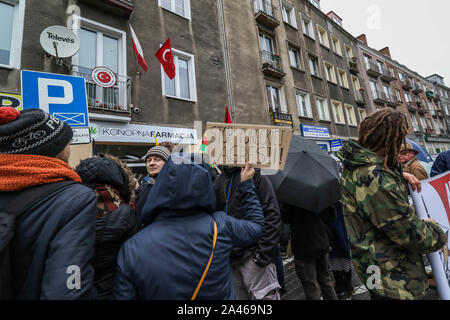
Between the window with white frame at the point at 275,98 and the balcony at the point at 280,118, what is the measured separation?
0.21 m

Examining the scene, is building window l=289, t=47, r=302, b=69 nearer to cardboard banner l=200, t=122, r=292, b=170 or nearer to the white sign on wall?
the white sign on wall

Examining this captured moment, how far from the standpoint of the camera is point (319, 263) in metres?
2.69

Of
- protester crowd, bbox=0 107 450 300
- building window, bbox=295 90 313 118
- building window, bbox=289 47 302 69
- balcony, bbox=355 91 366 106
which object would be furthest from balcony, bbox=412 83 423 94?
protester crowd, bbox=0 107 450 300

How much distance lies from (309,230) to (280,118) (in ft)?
32.2

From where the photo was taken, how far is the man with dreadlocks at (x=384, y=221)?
1.41 meters

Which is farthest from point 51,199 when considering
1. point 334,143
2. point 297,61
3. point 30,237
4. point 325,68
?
point 325,68

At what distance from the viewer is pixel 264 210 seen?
2197mm

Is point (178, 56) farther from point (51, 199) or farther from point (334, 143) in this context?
point (334, 143)

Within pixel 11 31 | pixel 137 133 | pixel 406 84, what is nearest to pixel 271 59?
pixel 137 133

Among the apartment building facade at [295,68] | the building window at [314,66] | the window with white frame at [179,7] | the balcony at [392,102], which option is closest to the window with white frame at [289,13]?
the apartment building facade at [295,68]

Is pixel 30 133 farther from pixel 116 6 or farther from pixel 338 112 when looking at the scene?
pixel 338 112

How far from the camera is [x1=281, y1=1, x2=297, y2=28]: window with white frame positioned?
14.8m

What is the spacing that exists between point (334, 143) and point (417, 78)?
96.8 feet

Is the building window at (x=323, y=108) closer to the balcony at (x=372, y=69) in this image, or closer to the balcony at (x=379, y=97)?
the balcony at (x=379, y=97)
